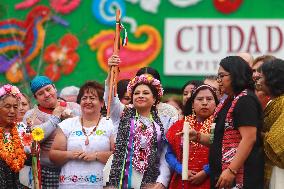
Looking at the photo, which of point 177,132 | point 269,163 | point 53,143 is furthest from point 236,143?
point 53,143

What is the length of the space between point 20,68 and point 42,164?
9.64m

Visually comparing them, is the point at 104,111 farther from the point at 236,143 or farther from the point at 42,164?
the point at 236,143

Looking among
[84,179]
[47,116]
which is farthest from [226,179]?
[47,116]

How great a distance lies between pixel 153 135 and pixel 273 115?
4.04ft

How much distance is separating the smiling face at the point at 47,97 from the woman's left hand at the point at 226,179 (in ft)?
9.17

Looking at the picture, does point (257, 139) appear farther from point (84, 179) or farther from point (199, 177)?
point (84, 179)

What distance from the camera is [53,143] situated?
8.30 meters

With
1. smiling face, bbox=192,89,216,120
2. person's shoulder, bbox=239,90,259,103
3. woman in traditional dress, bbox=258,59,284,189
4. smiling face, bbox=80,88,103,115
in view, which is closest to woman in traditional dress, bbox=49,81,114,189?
smiling face, bbox=80,88,103,115

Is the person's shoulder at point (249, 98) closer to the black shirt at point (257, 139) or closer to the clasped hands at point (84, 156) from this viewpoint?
the black shirt at point (257, 139)

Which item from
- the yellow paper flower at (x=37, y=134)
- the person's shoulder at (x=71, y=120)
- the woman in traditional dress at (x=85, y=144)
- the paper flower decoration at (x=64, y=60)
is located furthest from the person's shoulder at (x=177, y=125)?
the paper flower decoration at (x=64, y=60)

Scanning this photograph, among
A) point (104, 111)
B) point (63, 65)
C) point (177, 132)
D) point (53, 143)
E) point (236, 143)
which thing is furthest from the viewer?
point (63, 65)

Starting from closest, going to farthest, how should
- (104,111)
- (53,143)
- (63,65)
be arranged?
(53,143) < (104,111) < (63,65)

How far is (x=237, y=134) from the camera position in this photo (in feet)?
22.3

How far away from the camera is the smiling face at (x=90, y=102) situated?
830cm
